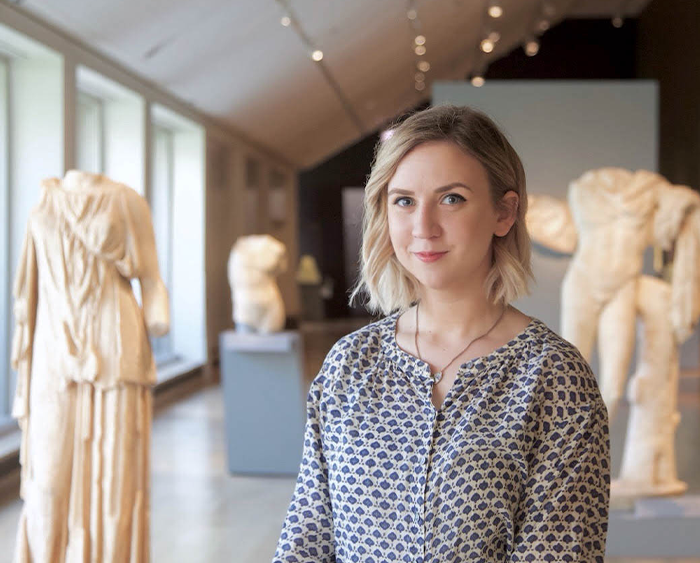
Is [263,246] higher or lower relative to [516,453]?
higher

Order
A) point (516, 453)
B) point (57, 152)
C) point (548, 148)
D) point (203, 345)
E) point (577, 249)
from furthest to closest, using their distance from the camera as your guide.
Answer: point (203, 345) → point (57, 152) → point (548, 148) → point (577, 249) → point (516, 453)

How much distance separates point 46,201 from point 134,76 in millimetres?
6440

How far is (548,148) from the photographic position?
6961mm

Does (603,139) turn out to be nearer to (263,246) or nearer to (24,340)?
(263,246)

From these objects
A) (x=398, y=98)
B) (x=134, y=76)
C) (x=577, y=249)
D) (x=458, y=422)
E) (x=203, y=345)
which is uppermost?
(x=398, y=98)

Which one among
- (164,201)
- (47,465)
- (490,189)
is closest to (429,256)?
(490,189)

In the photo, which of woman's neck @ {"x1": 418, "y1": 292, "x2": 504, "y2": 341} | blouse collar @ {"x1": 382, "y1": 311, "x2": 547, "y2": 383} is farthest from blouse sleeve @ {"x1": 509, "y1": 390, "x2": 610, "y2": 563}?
woman's neck @ {"x1": 418, "y1": 292, "x2": 504, "y2": 341}

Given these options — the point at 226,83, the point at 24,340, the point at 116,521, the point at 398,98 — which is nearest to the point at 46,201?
the point at 24,340

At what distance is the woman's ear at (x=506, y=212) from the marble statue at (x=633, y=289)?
3547mm

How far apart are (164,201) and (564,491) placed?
37.8 feet

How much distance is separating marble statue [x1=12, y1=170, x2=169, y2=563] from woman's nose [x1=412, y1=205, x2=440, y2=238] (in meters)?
2.10

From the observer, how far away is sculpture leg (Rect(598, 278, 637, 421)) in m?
5.35

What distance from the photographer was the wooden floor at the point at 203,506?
5.40m

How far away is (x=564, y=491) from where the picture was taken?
5.35ft
